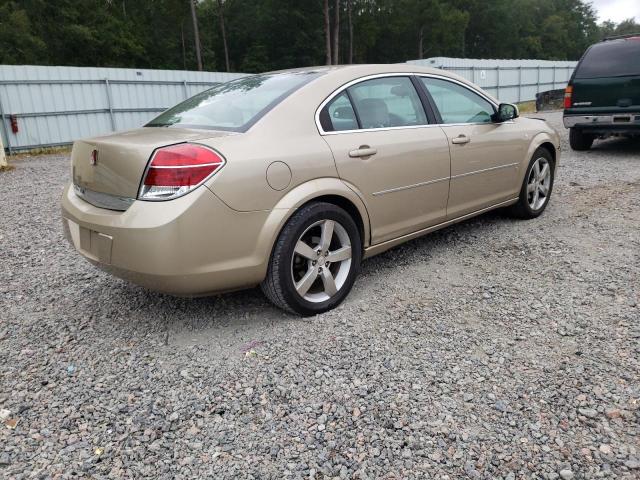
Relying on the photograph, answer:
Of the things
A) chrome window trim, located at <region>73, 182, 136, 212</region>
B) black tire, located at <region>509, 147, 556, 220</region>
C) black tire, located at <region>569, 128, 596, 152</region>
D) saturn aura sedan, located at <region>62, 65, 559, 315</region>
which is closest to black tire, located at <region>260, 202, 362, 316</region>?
saturn aura sedan, located at <region>62, 65, 559, 315</region>

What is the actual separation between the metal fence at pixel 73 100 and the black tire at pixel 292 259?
37.0ft

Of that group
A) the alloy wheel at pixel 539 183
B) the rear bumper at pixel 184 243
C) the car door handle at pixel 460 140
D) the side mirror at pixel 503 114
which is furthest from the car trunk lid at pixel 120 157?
the alloy wheel at pixel 539 183

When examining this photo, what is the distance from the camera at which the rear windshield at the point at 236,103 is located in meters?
3.18

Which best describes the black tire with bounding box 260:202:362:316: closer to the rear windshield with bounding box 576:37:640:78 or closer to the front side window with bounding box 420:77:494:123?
the front side window with bounding box 420:77:494:123

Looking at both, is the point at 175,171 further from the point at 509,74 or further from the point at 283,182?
the point at 509,74

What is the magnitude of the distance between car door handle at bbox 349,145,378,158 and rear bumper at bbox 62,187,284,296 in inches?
30.7

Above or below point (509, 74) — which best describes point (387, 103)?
below

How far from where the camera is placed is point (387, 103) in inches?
149

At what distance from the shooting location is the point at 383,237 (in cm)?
367

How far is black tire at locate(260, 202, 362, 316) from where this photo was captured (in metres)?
3.04

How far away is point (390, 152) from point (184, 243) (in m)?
1.61

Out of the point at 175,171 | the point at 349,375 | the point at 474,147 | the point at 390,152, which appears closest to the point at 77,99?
the point at 474,147

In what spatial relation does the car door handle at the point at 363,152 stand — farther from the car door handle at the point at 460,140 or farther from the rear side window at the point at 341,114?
the car door handle at the point at 460,140

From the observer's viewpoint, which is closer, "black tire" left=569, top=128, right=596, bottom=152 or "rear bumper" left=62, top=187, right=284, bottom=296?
"rear bumper" left=62, top=187, right=284, bottom=296
